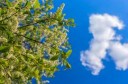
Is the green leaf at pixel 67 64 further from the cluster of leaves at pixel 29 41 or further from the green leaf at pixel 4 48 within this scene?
the green leaf at pixel 4 48

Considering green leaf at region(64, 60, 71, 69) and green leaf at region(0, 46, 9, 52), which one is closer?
green leaf at region(0, 46, 9, 52)

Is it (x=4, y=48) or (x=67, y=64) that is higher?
(x=67, y=64)

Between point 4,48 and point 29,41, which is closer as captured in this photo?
point 4,48

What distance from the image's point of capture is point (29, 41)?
10.2m

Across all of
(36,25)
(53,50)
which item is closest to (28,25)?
(36,25)

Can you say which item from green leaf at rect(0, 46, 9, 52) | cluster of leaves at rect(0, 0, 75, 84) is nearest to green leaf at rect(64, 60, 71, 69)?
cluster of leaves at rect(0, 0, 75, 84)

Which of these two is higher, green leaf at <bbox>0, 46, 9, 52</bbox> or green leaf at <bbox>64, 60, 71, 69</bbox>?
green leaf at <bbox>64, 60, 71, 69</bbox>

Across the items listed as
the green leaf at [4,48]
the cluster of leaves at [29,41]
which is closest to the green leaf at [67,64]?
the cluster of leaves at [29,41]

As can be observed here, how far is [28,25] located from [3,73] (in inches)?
121

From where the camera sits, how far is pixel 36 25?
11.1 meters

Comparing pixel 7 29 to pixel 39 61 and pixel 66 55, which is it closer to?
pixel 39 61

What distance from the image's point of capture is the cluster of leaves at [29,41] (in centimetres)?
833

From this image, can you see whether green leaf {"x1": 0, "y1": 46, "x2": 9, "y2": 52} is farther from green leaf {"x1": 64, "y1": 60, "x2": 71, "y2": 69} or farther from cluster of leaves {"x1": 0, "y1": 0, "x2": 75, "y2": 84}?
green leaf {"x1": 64, "y1": 60, "x2": 71, "y2": 69}

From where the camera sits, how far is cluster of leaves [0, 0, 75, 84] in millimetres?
8328
